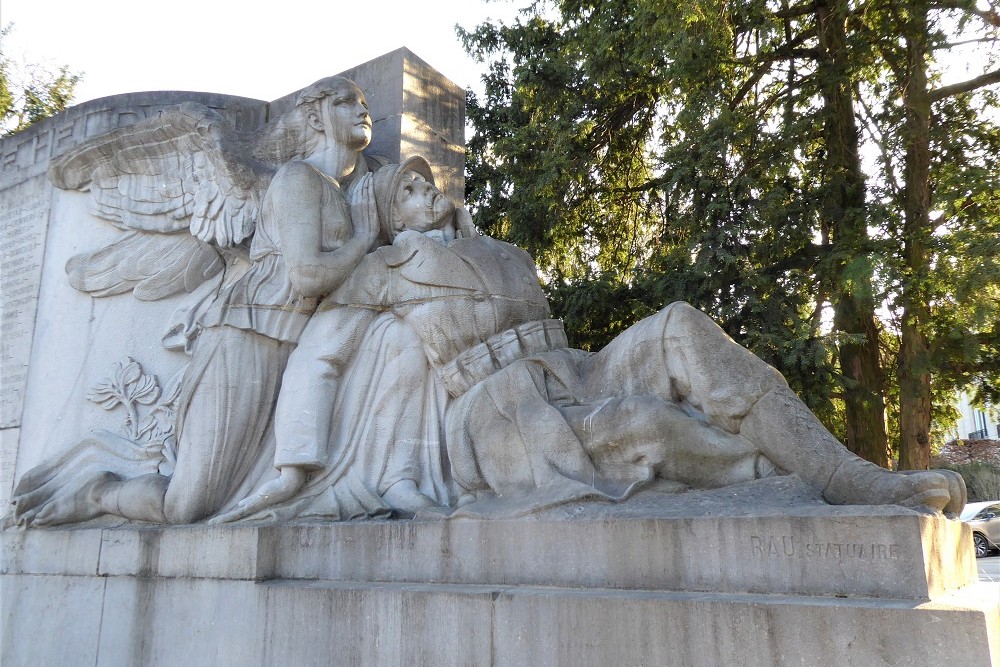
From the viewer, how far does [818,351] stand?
9.05 m

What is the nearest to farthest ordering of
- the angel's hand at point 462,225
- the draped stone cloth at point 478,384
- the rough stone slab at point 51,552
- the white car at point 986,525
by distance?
the draped stone cloth at point 478,384
the rough stone slab at point 51,552
the angel's hand at point 462,225
the white car at point 986,525

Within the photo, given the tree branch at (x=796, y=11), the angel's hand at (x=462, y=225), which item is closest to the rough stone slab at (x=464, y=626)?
the angel's hand at (x=462, y=225)

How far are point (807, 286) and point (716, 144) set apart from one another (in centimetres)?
185

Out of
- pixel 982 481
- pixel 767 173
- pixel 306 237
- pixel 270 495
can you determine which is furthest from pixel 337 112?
pixel 982 481

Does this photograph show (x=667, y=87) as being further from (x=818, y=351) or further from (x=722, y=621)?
(x=722, y=621)

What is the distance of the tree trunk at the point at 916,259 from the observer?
9070 mm

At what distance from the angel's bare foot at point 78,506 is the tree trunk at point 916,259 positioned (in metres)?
7.35

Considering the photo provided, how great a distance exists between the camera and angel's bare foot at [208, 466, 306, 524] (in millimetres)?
4957

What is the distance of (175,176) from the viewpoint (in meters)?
6.25

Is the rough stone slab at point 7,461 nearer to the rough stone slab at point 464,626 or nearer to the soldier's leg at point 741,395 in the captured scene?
the rough stone slab at point 464,626

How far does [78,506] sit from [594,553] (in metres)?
3.55

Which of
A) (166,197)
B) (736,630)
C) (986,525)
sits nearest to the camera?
(736,630)

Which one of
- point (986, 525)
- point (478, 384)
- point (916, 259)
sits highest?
point (916, 259)

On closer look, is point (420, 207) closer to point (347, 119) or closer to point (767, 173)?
point (347, 119)
